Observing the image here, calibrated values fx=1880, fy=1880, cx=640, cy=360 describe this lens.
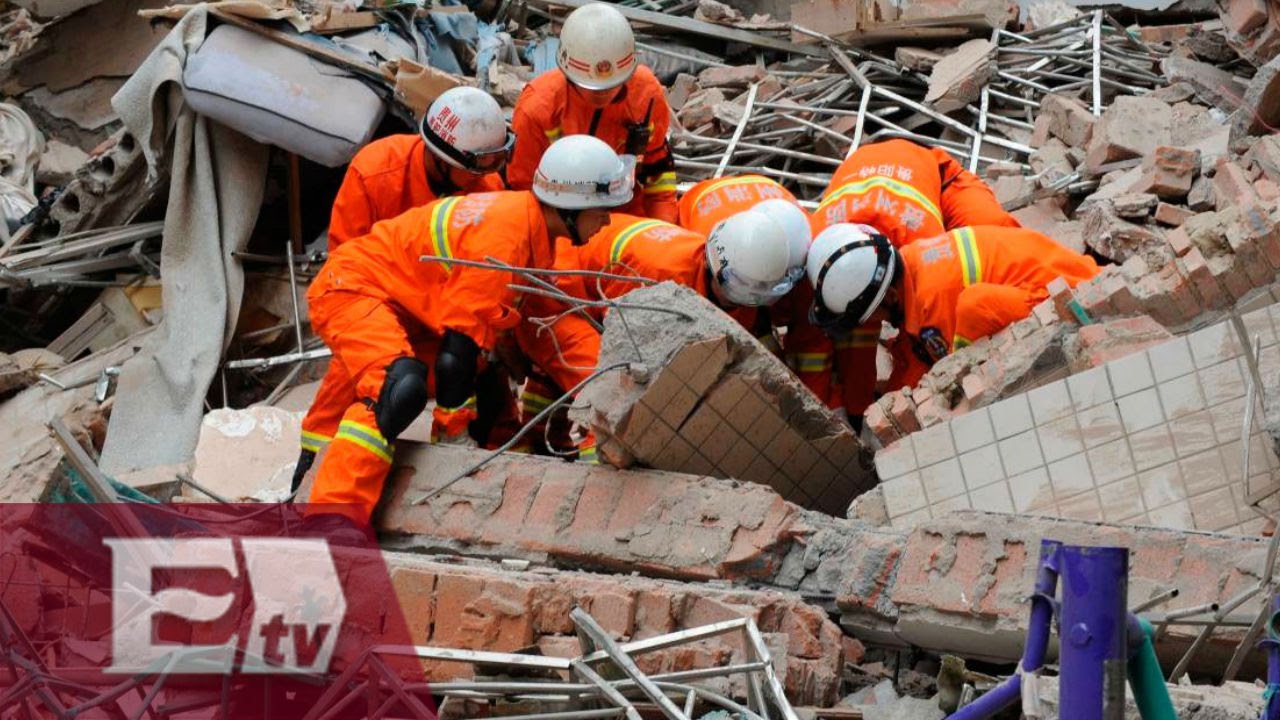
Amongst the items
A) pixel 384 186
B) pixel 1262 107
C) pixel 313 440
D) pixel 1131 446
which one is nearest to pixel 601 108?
pixel 384 186

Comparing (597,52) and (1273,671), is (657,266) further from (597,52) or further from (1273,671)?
(1273,671)

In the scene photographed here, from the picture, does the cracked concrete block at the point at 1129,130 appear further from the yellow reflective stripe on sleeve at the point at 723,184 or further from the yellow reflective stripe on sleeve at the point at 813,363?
the yellow reflective stripe on sleeve at the point at 813,363

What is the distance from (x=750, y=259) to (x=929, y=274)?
65 centimetres

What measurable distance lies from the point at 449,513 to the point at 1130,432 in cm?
230

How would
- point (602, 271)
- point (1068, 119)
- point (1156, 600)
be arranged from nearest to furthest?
point (1156, 600) → point (602, 271) → point (1068, 119)

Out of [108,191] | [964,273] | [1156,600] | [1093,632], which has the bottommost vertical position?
[108,191]

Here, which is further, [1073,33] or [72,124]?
[72,124]

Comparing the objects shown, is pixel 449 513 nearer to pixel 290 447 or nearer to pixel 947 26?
pixel 290 447

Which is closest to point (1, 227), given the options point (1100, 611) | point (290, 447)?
point (290, 447)

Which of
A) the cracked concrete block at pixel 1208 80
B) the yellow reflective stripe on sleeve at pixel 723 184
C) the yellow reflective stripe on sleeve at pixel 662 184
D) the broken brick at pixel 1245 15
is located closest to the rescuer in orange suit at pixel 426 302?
the yellow reflective stripe on sleeve at pixel 723 184

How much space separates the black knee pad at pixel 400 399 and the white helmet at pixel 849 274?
1502 mm

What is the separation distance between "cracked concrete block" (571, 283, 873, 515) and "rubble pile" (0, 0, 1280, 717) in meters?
0.01

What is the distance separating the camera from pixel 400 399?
6539mm

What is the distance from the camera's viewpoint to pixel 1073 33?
1120cm
